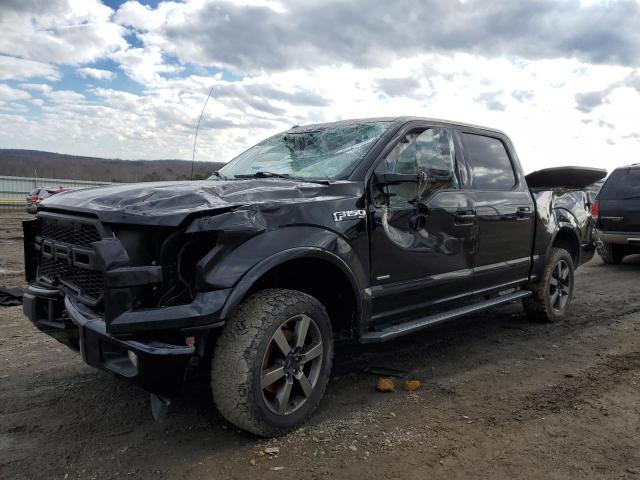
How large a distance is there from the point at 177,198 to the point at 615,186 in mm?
9380

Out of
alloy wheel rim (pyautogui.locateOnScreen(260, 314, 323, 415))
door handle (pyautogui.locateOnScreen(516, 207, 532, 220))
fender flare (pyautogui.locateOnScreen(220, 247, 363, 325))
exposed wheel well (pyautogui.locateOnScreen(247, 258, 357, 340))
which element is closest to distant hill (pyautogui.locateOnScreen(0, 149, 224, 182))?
door handle (pyautogui.locateOnScreen(516, 207, 532, 220))

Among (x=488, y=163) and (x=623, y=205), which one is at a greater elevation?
(x=488, y=163)

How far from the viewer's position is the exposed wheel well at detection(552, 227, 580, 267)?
6.05 m

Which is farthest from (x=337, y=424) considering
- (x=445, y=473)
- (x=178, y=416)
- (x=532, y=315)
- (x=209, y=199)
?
(x=532, y=315)

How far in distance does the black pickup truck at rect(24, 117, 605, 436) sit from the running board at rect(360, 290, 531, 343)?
20mm

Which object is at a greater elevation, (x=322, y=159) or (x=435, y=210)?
(x=322, y=159)

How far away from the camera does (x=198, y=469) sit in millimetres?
2814

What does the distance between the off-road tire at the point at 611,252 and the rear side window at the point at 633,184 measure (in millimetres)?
977

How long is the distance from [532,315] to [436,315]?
2152mm

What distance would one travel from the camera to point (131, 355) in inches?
109

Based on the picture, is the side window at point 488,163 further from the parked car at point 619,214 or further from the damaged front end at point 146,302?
the parked car at point 619,214

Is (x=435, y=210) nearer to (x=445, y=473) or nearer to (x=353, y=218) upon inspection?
(x=353, y=218)

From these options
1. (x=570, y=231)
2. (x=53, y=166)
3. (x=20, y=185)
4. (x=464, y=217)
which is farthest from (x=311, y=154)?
(x=53, y=166)

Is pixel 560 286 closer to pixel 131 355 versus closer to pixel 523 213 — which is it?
pixel 523 213
